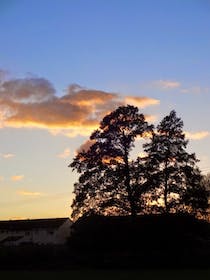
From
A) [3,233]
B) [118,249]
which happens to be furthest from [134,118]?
[3,233]

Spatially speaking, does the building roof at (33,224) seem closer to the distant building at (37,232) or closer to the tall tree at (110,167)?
the distant building at (37,232)

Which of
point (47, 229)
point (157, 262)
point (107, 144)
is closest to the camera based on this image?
point (157, 262)

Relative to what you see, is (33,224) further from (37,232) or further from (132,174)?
(132,174)

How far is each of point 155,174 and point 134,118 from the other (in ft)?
20.6

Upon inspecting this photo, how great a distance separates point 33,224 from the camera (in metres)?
101

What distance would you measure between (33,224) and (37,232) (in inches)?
219

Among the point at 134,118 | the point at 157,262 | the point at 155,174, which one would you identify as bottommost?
the point at 157,262

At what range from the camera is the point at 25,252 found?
185ft

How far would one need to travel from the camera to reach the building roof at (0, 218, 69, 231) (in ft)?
321

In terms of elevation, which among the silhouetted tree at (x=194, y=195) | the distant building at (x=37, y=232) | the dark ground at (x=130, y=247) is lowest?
the dark ground at (x=130, y=247)

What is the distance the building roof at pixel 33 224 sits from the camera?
321 feet

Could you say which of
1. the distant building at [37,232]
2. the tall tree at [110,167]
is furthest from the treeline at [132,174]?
the distant building at [37,232]

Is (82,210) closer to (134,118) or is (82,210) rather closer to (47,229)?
(134,118)

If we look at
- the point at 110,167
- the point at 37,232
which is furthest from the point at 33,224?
the point at 110,167
